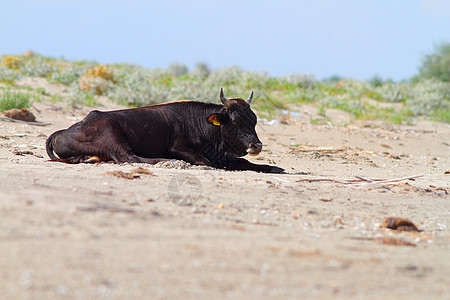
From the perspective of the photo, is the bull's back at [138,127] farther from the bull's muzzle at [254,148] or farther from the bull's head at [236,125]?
the bull's muzzle at [254,148]

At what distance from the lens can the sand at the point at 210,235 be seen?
13.8 ft

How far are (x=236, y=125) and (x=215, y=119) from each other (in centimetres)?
29

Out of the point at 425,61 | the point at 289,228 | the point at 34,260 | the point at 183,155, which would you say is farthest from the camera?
the point at 425,61

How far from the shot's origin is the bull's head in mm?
10375

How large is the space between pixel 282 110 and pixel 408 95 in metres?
6.96

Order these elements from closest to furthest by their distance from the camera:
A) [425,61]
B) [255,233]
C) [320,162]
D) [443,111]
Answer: [255,233], [320,162], [443,111], [425,61]

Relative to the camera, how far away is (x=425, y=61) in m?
31.4

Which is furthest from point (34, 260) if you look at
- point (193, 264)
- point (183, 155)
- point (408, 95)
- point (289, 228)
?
point (408, 95)

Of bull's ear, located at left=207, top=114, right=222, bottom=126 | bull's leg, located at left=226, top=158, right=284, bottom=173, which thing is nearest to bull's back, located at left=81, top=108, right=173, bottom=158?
bull's ear, located at left=207, top=114, right=222, bottom=126

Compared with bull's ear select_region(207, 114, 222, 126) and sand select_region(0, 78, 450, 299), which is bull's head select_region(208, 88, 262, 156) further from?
sand select_region(0, 78, 450, 299)

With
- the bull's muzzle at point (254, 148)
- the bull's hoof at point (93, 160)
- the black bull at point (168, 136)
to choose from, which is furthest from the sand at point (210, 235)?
the bull's muzzle at point (254, 148)

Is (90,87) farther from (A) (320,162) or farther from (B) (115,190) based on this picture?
(B) (115,190)

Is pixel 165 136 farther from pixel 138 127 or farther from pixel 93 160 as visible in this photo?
pixel 93 160

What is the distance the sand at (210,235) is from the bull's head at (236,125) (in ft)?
3.62
